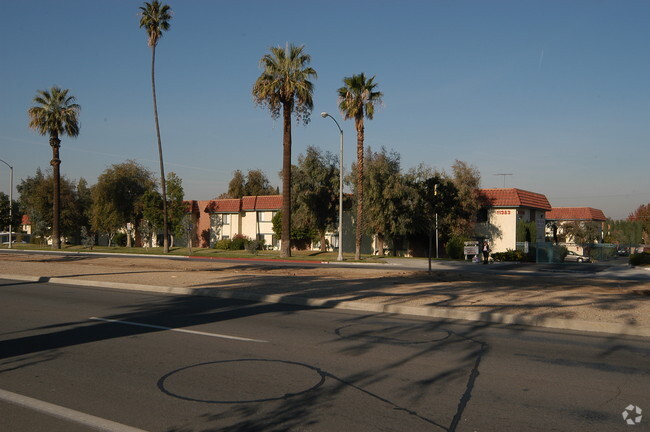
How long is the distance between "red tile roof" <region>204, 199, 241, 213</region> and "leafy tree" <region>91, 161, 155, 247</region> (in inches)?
278

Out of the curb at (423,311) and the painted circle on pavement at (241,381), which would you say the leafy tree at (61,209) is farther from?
the painted circle on pavement at (241,381)

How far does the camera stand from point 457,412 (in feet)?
19.0

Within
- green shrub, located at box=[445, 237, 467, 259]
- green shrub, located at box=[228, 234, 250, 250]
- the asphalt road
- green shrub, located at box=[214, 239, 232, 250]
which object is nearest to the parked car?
green shrub, located at box=[445, 237, 467, 259]

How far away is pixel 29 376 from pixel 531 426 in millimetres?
6124

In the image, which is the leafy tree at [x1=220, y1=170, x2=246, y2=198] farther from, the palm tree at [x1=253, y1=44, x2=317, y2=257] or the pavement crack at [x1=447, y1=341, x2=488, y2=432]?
the pavement crack at [x1=447, y1=341, x2=488, y2=432]

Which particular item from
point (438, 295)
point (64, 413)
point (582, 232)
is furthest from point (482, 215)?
point (64, 413)

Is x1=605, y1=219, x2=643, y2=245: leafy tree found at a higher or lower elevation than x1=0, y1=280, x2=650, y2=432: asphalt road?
higher

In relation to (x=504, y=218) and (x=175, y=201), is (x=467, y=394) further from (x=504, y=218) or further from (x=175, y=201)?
(x=175, y=201)

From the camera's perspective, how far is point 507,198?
155 feet

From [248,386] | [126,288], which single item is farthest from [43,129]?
[248,386]

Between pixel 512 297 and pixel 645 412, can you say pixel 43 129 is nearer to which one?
pixel 512 297

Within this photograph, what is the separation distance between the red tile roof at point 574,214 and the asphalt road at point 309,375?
59937mm

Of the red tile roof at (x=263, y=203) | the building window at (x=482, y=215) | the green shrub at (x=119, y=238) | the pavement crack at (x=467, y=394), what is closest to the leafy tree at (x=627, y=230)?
the building window at (x=482, y=215)

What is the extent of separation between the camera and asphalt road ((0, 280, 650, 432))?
18.4 ft
